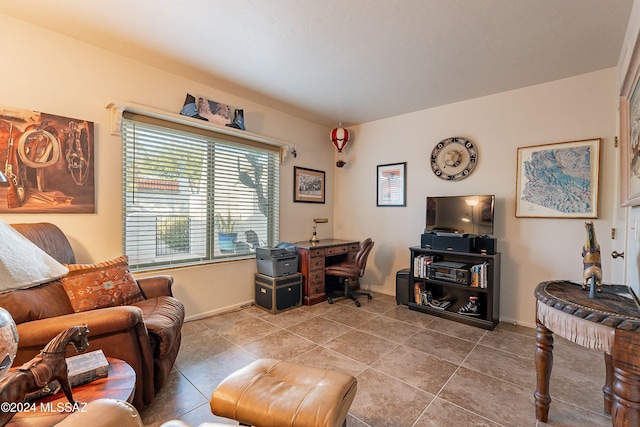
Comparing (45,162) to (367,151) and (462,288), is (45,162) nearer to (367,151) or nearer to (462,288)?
(367,151)

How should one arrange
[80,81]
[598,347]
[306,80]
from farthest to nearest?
[306,80] → [80,81] → [598,347]

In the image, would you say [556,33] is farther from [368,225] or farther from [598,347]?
[368,225]

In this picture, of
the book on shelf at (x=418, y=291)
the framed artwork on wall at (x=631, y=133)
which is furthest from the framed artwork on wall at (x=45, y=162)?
the framed artwork on wall at (x=631, y=133)

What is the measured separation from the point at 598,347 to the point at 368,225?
3.39 metres

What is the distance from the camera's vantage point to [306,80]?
3.05m

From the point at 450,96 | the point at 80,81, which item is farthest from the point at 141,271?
the point at 450,96

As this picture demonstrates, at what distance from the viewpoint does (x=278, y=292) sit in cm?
339

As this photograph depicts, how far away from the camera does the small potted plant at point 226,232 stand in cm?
341

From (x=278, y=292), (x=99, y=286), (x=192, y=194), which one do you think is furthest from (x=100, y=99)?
(x=278, y=292)

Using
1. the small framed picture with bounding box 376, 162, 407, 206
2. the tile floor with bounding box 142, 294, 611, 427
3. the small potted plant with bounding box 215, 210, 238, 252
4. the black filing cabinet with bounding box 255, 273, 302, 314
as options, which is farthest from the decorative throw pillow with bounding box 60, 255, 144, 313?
the small framed picture with bounding box 376, 162, 407, 206

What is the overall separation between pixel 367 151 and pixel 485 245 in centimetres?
223

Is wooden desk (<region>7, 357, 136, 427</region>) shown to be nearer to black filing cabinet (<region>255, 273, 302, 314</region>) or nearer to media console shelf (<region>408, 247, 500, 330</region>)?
black filing cabinet (<region>255, 273, 302, 314</region>)

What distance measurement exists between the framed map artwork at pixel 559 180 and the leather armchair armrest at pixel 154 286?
3.73m

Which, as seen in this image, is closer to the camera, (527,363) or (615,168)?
(527,363)
